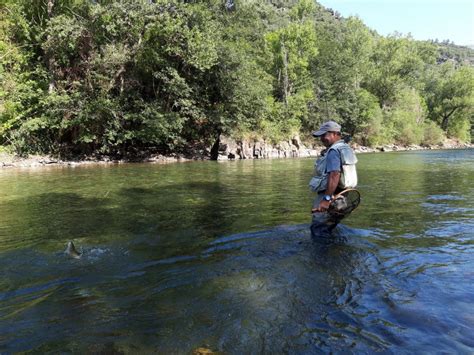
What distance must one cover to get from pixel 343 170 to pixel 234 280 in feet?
9.20

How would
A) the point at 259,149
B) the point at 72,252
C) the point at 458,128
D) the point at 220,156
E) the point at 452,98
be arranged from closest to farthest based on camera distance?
1. the point at 72,252
2. the point at 220,156
3. the point at 259,149
4. the point at 452,98
5. the point at 458,128

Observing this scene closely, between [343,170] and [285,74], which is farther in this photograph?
[285,74]

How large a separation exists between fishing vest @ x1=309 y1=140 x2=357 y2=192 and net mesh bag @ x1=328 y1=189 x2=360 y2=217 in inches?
6.6

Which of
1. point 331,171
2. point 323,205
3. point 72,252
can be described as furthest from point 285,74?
point 72,252

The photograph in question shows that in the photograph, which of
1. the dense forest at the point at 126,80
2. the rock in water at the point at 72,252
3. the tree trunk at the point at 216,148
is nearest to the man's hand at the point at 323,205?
the rock in water at the point at 72,252

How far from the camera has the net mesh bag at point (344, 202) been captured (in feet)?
21.8

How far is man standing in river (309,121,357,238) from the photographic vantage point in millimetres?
6422

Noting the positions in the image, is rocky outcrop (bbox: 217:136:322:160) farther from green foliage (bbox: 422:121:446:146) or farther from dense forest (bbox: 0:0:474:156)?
green foliage (bbox: 422:121:446:146)

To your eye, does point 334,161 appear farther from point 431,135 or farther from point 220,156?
point 431,135

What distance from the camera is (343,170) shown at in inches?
257

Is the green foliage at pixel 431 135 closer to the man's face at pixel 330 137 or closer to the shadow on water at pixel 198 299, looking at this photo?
the man's face at pixel 330 137

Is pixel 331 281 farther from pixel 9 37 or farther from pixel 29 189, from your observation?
pixel 9 37

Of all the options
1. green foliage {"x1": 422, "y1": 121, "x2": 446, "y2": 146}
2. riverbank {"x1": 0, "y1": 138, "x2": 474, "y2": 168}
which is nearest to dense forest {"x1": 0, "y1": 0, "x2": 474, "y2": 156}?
riverbank {"x1": 0, "y1": 138, "x2": 474, "y2": 168}

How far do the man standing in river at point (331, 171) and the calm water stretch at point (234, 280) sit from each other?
64cm
